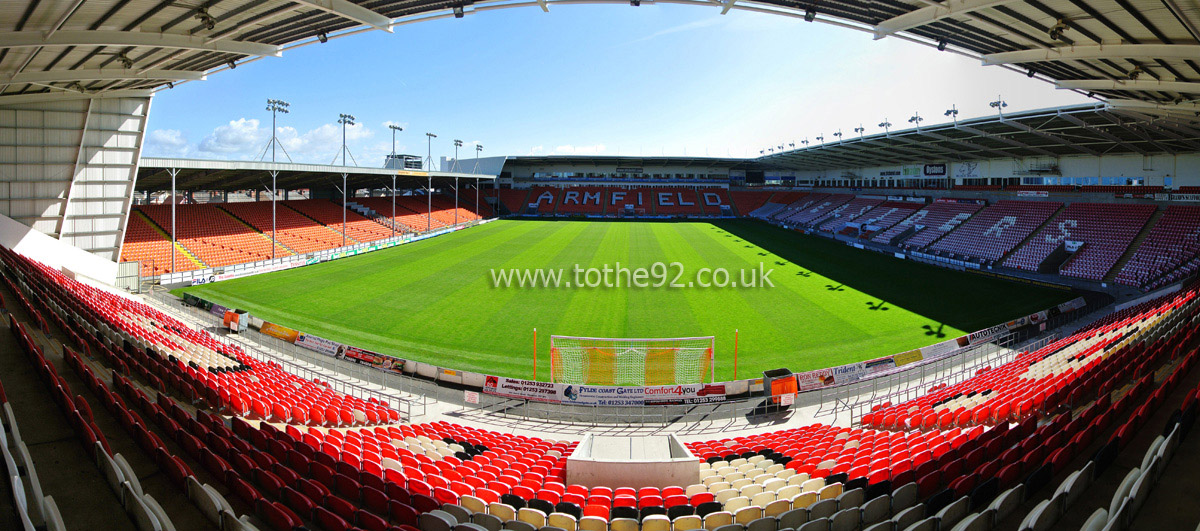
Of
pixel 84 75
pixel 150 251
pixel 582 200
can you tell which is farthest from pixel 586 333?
pixel 582 200

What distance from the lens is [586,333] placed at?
1873cm

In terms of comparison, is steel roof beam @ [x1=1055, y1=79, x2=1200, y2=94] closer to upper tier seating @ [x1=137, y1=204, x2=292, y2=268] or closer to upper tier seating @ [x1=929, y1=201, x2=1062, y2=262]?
upper tier seating @ [x1=929, y1=201, x2=1062, y2=262]

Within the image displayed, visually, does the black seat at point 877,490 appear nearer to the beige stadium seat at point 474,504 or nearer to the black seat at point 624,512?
the black seat at point 624,512

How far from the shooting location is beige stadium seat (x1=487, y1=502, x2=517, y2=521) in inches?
236

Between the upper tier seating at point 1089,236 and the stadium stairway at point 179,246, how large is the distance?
46425mm

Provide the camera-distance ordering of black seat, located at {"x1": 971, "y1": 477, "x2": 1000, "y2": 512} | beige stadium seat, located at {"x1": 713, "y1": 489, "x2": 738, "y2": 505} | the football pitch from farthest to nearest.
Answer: the football pitch < beige stadium seat, located at {"x1": 713, "y1": 489, "x2": 738, "y2": 505} < black seat, located at {"x1": 971, "y1": 477, "x2": 1000, "y2": 512}

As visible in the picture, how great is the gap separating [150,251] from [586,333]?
82.9ft

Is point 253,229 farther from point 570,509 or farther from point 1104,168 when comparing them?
point 1104,168

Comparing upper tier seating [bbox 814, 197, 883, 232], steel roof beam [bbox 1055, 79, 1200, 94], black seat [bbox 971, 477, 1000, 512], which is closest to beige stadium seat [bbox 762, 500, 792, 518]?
black seat [bbox 971, 477, 1000, 512]

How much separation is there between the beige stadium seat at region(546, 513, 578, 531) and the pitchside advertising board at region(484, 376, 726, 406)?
7.45 meters

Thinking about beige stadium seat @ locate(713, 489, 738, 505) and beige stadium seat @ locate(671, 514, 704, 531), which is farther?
beige stadium seat @ locate(713, 489, 738, 505)

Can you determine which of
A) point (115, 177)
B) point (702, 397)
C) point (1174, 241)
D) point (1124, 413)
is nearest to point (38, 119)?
point (115, 177)

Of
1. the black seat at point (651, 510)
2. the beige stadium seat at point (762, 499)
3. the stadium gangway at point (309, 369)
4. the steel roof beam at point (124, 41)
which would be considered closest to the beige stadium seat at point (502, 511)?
the black seat at point (651, 510)

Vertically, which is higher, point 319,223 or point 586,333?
point 319,223
